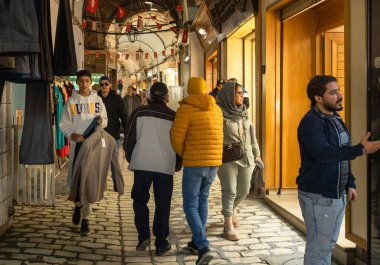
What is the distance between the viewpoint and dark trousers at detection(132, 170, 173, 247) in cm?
482

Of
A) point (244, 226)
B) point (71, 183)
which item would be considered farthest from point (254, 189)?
point (71, 183)

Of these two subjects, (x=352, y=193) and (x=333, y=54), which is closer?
(x=352, y=193)

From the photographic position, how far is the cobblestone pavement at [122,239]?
15.7 feet

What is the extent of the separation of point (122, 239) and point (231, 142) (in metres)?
1.81

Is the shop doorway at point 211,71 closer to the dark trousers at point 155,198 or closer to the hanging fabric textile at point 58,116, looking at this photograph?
the hanging fabric textile at point 58,116

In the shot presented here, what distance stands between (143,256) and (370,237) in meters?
2.37

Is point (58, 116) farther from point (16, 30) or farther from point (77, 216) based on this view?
point (16, 30)

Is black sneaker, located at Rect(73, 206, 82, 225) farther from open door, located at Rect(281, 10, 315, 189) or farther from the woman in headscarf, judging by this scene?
open door, located at Rect(281, 10, 315, 189)

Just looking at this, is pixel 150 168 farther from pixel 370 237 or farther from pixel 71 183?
pixel 370 237

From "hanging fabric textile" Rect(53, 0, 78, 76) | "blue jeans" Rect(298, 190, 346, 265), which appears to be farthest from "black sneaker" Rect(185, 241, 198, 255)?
"hanging fabric textile" Rect(53, 0, 78, 76)

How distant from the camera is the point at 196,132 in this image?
4.56 meters

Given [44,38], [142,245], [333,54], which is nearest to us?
[44,38]

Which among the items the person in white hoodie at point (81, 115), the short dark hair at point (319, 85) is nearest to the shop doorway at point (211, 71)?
the person in white hoodie at point (81, 115)

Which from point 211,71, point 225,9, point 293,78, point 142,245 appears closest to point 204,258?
point 142,245
